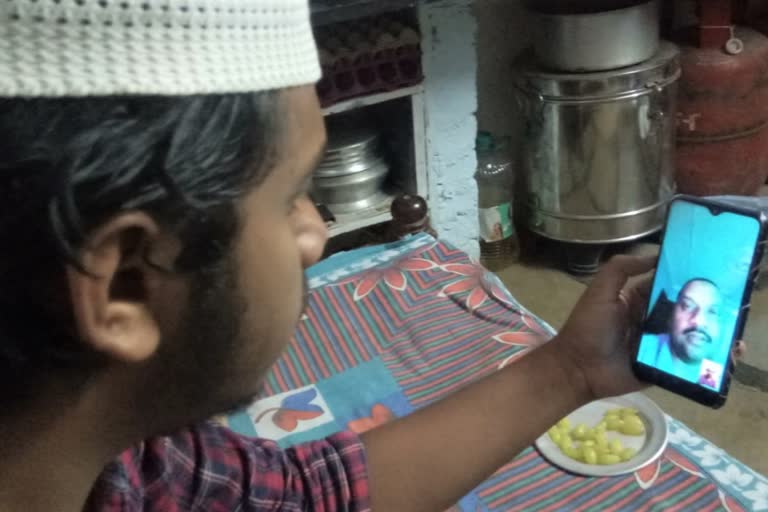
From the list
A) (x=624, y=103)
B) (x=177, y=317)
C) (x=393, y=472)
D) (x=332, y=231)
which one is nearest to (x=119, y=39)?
(x=177, y=317)

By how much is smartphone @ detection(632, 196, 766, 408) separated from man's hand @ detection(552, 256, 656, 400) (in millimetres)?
16

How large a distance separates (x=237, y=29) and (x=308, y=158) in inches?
3.6

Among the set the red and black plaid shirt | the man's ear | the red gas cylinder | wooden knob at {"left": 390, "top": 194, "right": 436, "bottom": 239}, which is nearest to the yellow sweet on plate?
the red and black plaid shirt

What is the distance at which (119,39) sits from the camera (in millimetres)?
375

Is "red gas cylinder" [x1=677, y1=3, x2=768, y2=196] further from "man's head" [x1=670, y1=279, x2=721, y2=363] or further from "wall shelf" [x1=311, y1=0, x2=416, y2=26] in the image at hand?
"man's head" [x1=670, y1=279, x2=721, y2=363]

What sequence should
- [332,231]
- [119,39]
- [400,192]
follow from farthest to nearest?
1. [400,192]
2. [332,231]
3. [119,39]

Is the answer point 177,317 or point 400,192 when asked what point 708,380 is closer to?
point 177,317

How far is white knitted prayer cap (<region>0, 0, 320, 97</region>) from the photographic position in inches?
14.3

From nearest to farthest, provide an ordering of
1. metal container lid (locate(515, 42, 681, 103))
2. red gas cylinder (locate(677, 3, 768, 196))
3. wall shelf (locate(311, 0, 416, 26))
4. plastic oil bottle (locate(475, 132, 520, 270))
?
wall shelf (locate(311, 0, 416, 26)), metal container lid (locate(515, 42, 681, 103)), red gas cylinder (locate(677, 3, 768, 196)), plastic oil bottle (locate(475, 132, 520, 270))

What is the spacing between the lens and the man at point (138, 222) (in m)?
0.38

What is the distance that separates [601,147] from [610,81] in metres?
0.14

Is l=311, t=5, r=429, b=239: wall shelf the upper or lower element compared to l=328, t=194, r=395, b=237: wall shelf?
upper

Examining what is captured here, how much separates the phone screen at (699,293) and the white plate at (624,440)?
297 mm

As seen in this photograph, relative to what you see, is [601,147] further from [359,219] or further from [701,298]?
[701,298]
